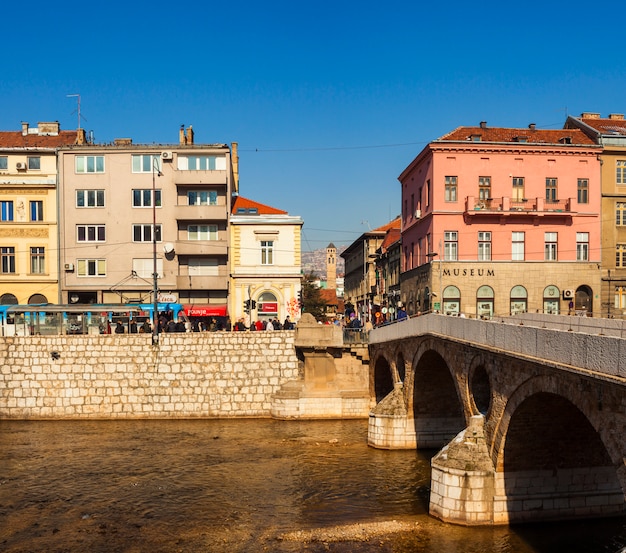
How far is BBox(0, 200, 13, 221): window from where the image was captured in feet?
160

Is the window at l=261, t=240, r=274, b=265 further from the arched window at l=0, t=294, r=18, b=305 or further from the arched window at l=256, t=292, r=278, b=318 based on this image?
the arched window at l=0, t=294, r=18, b=305

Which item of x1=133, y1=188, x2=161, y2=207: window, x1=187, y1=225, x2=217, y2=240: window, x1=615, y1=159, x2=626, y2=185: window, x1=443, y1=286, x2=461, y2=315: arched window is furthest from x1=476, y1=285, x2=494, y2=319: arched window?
x1=133, y1=188, x2=161, y2=207: window

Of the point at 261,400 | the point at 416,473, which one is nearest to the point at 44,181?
the point at 261,400

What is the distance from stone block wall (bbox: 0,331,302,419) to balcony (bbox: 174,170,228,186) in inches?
563

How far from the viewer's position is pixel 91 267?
4969 cm

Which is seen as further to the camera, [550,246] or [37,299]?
[37,299]

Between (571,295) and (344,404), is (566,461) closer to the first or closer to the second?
(344,404)

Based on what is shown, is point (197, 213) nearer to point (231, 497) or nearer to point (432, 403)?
point (432, 403)

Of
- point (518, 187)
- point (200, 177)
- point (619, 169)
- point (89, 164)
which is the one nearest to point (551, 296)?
point (518, 187)

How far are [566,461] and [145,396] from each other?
26686 millimetres

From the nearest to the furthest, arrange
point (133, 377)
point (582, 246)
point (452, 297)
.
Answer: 1. point (133, 377)
2. point (452, 297)
3. point (582, 246)

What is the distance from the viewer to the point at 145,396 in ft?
131

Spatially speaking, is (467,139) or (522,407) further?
(467,139)

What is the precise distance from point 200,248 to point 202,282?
2598mm
